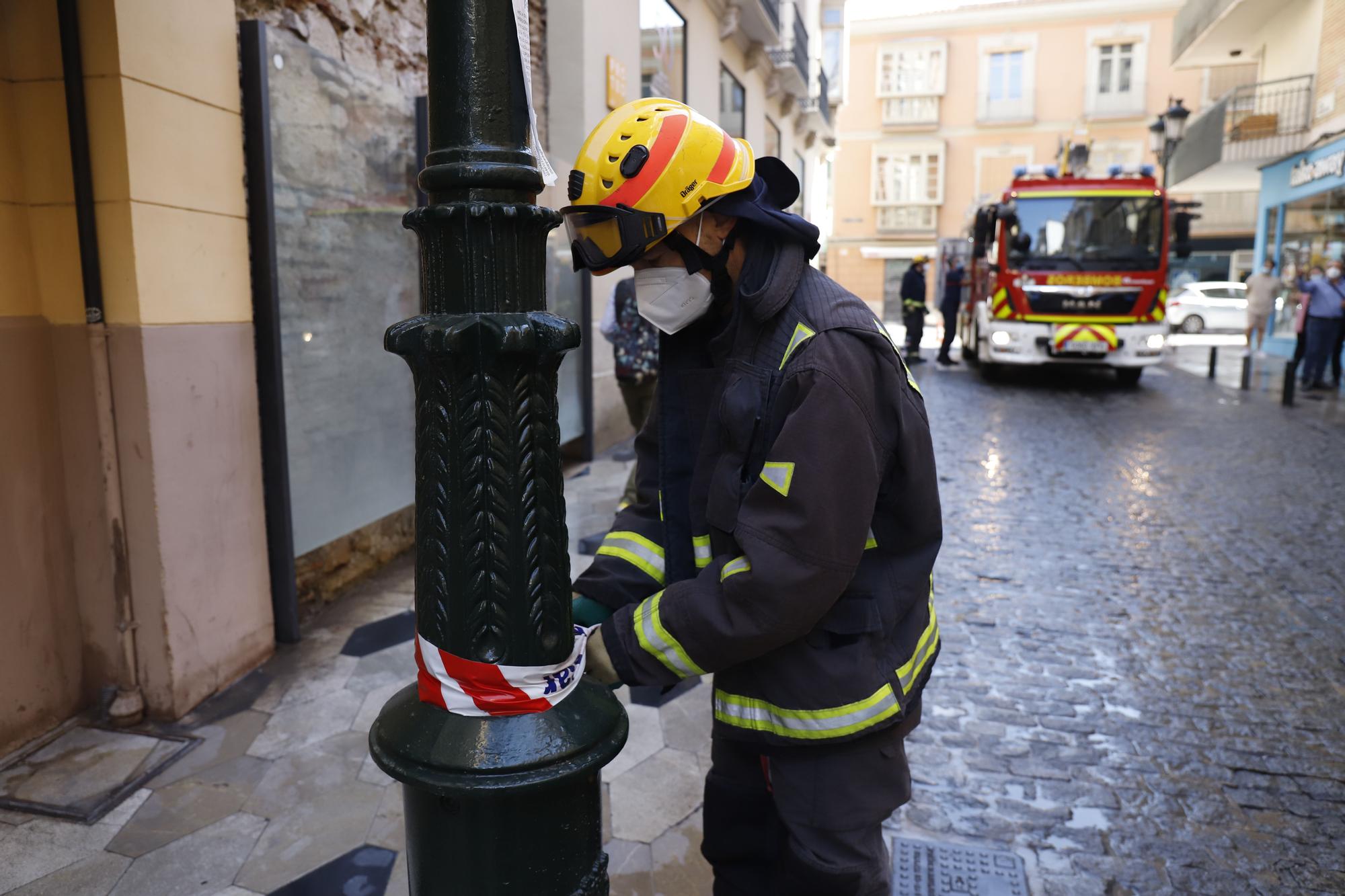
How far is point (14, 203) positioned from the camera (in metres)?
3.26

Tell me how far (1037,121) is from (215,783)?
37.9 m

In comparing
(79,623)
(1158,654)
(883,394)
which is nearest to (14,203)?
(79,623)

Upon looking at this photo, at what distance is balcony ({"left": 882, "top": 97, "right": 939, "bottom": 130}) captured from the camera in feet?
118

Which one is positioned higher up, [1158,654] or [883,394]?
[883,394]

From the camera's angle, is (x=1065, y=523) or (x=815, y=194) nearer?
(x=1065, y=523)

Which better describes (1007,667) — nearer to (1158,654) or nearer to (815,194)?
(1158,654)

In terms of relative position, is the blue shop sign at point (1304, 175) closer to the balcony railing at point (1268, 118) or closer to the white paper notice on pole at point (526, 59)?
the balcony railing at point (1268, 118)

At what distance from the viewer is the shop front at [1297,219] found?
55.8 ft

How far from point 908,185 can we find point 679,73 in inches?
1067

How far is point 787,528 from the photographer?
157 centimetres

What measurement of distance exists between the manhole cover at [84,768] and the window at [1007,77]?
1460 inches

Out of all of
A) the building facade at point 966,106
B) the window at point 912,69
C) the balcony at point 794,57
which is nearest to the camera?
the balcony at point 794,57

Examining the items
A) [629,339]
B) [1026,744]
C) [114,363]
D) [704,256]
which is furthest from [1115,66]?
[704,256]

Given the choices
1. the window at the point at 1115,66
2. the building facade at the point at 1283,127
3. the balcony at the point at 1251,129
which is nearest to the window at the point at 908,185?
the window at the point at 1115,66
